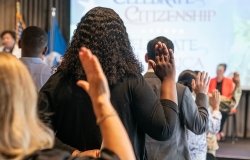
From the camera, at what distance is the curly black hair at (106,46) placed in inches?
60.4

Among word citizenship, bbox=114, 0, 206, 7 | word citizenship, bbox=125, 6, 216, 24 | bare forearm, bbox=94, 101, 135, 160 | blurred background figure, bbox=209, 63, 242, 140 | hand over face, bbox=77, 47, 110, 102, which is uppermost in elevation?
word citizenship, bbox=114, 0, 206, 7

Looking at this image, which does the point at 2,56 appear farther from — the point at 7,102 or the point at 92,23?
the point at 92,23

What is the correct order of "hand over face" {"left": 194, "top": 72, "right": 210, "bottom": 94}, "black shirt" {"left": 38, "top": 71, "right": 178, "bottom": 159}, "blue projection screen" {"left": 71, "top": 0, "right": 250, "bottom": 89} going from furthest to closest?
"blue projection screen" {"left": 71, "top": 0, "right": 250, "bottom": 89}
"hand over face" {"left": 194, "top": 72, "right": 210, "bottom": 94}
"black shirt" {"left": 38, "top": 71, "right": 178, "bottom": 159}

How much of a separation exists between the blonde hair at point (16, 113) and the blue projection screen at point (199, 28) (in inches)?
210

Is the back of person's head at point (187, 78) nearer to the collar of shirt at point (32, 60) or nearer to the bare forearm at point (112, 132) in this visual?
the collar of shirt at point (32, 60)

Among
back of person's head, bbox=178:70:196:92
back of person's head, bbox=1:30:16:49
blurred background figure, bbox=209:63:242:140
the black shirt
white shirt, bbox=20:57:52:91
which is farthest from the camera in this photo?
blurred background figure, bbox=209:63:242:140

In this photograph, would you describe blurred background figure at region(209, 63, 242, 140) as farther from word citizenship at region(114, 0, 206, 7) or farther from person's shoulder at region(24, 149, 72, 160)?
person's shoulder at region(24, 149, 72, 160)

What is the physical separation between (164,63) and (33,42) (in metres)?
1.51

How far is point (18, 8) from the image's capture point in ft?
22.2

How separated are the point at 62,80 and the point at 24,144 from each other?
0.67 m

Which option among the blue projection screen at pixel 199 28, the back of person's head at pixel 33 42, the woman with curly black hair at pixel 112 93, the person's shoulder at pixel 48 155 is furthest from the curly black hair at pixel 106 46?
the blue projection screen at pixel 199 28

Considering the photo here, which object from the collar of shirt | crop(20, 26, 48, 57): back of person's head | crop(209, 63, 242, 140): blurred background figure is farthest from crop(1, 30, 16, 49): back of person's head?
crop(209, 63, 242, 140): blurred background figure

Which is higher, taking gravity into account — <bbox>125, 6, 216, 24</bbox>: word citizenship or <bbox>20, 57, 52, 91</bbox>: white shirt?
<bbox>125, 6, 216, 24</bbox>: word citizenship

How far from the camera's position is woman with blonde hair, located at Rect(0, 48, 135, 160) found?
0.91 m
